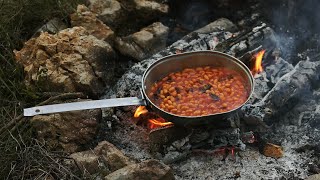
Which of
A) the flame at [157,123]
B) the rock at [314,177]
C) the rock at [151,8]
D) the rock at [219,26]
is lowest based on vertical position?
the rock at [314,177]

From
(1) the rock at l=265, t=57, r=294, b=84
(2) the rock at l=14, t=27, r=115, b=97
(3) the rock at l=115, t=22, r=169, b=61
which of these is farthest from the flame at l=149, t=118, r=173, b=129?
(1) the rock at l=265, t=57, r=294, b=84

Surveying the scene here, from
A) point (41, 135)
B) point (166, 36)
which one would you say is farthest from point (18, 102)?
point (166, 36)

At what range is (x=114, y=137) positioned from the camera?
4133 millimetres

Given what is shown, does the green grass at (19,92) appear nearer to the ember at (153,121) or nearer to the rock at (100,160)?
the rock at (100,160)

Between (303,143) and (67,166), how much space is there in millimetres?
2167

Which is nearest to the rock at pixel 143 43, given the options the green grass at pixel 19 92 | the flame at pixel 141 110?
the green grass at pixel 19 92

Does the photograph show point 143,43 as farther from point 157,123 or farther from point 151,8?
point 157,123

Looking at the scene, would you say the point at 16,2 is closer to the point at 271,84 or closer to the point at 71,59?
the point at 71,59

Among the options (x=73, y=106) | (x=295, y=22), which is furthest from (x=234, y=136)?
(x=295, y=22)

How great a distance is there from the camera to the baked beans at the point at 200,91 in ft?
12.6

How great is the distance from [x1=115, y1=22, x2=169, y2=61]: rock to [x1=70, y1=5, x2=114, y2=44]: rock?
147 millimetres

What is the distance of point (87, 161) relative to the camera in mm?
3668

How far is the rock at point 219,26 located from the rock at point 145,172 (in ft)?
6.80

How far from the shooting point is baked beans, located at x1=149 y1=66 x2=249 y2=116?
152 inches
